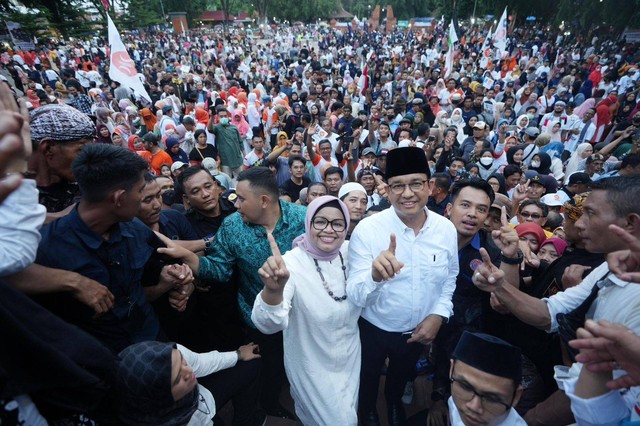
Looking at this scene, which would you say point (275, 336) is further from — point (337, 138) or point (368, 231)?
point (337, 138)


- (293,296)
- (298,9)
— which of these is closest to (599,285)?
(293,296)

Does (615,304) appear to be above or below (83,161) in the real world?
below

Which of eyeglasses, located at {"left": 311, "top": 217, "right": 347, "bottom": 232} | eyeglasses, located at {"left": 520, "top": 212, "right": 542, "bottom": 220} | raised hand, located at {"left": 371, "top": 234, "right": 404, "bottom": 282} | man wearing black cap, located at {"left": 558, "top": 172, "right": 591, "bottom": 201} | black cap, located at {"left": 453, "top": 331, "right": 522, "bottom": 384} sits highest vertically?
eyeglasses, located at {"left": 311, "top": 217, "right": 347, "bottom": 232}

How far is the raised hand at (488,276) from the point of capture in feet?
7.00

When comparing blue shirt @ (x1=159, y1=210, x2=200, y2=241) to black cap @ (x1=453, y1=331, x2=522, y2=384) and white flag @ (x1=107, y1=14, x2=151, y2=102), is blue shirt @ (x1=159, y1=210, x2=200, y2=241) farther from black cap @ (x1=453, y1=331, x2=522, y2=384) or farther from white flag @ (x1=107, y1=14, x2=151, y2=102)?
white flag @ (x1=107, y1=14, x2=151, y2=102)

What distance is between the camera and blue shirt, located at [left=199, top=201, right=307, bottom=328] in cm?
255

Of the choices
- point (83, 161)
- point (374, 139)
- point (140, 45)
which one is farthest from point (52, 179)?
point (140, 45)

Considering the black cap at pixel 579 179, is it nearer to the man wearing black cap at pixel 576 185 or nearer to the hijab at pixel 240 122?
the man wearing black cap at pixel 576 185

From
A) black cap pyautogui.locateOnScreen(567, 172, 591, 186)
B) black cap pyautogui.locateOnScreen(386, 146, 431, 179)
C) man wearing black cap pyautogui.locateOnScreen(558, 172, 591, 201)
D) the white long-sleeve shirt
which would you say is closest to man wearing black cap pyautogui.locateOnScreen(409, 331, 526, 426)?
black cap pyautogui.locateOnScreen(386, 146, 431, 179)

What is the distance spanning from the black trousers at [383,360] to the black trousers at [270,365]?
746 mm

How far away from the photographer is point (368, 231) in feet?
7.97

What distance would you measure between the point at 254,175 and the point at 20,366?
1.72 metres

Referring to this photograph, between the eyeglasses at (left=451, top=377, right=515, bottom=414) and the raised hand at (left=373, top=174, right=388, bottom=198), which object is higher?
the eyeglasses at (left=451, top=377, right=515, bottom=414)

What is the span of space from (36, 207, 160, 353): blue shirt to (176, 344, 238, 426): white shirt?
0.29m
